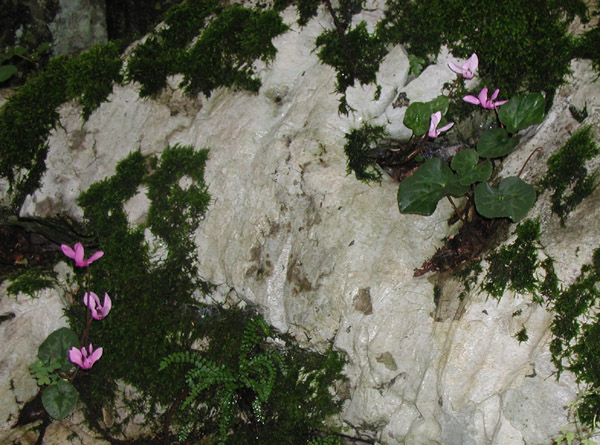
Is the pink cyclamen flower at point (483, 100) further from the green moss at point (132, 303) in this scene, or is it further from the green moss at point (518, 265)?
the green moss at point (132, 303)

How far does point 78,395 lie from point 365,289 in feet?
8.28

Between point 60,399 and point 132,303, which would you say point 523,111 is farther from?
point 60,399

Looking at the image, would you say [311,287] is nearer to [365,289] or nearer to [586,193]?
[365,289]

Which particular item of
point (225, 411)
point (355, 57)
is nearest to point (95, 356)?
point (225, 411)

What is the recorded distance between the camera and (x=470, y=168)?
2971mm

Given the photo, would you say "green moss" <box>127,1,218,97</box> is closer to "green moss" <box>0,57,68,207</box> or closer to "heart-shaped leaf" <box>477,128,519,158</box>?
"green moss" <box>0,57,68,207</box>

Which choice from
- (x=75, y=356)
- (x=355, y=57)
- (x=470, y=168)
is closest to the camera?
(x=470, y=168)

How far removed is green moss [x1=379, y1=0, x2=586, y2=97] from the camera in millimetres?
3209

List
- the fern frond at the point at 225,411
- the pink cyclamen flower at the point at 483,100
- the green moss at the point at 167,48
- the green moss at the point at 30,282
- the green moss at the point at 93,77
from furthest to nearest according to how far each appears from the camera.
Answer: the green moss at the point at 93,77 → the green moss at the point at 167,48 → the green moss at the point at 30,282 → the fern frond at the point at 225,411 → the pink cyclamen flower at the point at 483,100

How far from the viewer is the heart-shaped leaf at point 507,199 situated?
2.72 meters

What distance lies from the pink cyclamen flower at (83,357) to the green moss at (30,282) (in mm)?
702

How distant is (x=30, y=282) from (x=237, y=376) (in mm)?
2011

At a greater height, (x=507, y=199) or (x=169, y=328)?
(x=507, y=199)

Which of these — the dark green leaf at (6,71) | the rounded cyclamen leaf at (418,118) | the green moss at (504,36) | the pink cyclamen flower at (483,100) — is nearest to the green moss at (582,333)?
the pink cyclamen flower at (483,100)
